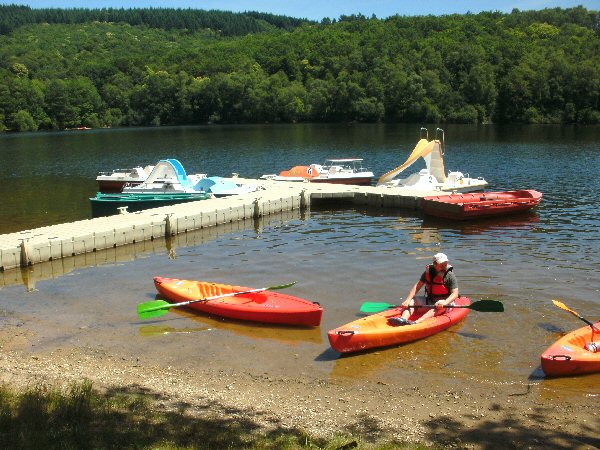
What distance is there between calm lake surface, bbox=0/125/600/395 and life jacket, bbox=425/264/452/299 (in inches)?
39.4

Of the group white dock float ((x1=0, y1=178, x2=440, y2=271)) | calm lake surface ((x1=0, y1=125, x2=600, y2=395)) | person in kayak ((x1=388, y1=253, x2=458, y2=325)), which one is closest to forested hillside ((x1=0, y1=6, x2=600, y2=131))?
calm lake surface ((x1=0, y1=125, x2=600, y2=395))

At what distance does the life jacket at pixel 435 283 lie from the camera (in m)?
15.9

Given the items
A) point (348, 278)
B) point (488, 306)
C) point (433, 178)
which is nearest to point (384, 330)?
point (488, 306)

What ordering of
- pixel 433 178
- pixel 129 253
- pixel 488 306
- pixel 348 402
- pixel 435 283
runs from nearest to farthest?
pixel 348 402 → pixel 488 306 → pixel 435 283 → pixel 129 253 → pixel 433 178

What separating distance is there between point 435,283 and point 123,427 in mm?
8867

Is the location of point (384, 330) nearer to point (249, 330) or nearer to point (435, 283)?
point (435, 283)

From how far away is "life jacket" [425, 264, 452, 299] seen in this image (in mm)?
15859

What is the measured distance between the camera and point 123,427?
31.6 ft

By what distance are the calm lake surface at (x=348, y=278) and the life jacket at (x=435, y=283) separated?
100cm

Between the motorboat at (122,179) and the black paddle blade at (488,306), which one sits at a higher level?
the motorboat at (122,179)

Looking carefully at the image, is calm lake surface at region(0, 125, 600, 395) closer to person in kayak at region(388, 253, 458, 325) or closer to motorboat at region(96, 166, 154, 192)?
person in kayak at region(388, 253, 458, 325)

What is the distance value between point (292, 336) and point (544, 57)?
412 ft

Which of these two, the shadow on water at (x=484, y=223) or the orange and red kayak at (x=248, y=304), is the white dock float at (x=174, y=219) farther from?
the orange and red kayak at (x=248, y=304)

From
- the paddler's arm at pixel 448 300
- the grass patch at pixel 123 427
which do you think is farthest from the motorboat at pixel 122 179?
the grass patch at pixel 123 427
